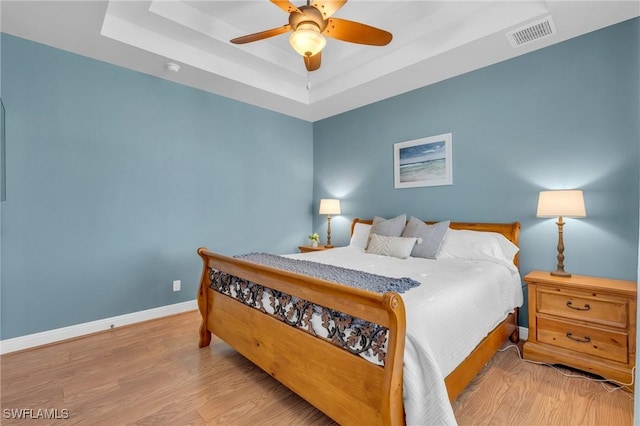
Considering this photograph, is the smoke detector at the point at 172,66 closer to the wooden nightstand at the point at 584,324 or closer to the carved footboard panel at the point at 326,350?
the carved footboard panel at the point at 326,350

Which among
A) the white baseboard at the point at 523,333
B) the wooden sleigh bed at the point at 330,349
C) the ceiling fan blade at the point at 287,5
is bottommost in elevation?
the white baseboard at the point at 523,333

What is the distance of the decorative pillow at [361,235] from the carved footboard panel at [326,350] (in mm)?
1864

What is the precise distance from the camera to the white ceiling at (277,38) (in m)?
2.30

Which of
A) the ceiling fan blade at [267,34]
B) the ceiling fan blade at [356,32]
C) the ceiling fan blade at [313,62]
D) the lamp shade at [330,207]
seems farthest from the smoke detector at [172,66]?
the lamp shade at [330,207]

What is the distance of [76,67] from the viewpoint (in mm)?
2805

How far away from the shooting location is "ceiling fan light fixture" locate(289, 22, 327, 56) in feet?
6.41

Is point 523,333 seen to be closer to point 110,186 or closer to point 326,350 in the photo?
point 326,350

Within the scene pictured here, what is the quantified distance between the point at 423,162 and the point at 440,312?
2.37 meters

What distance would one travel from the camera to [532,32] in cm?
246

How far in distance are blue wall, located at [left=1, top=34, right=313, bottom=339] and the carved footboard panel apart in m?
1.52

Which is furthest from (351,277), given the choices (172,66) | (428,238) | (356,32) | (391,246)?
(172,66)

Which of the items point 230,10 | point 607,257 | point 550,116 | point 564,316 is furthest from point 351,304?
point 230,10

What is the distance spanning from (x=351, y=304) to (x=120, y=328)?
9.16 ft

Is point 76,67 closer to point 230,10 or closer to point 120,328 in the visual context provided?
point 230,10
